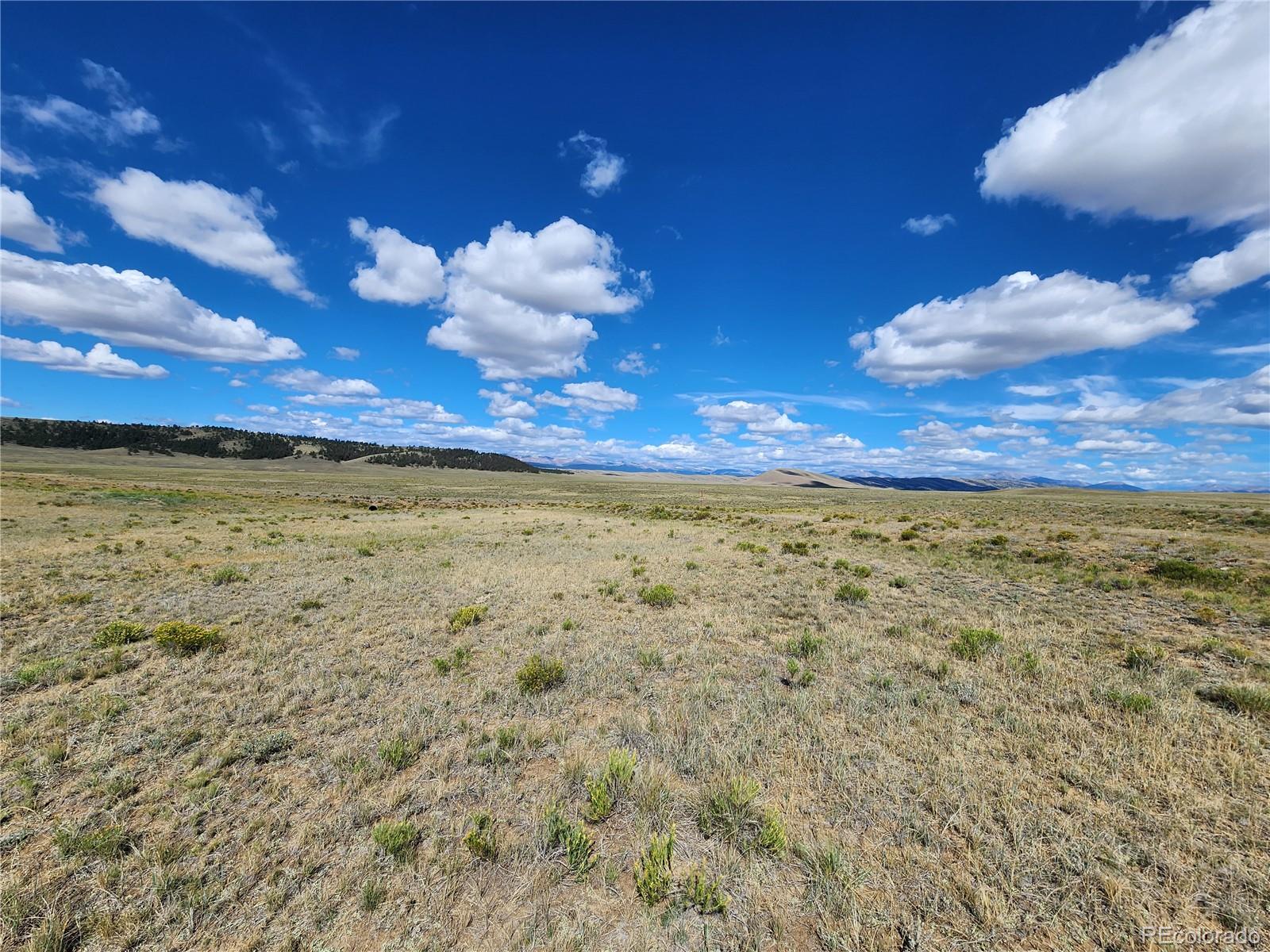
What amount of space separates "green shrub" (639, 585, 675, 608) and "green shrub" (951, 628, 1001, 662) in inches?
275

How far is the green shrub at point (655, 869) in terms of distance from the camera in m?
4.14

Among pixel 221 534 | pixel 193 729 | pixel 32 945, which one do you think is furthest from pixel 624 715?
pixel 221 534

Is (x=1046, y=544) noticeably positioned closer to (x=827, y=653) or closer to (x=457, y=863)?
(x=827, y=653)

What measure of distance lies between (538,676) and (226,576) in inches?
550

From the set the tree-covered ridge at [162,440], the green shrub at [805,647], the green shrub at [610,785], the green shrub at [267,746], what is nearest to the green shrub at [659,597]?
the green shrub at [805,647]

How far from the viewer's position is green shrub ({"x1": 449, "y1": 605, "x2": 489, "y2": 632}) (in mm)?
11477

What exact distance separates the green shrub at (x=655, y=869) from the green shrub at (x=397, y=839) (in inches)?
90.4

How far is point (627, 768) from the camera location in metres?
5.77

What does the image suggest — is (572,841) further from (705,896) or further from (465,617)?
(465,617)

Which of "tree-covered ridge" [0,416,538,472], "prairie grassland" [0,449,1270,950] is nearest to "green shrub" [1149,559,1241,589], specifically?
"prairie grassland" [0,449,1270,950]

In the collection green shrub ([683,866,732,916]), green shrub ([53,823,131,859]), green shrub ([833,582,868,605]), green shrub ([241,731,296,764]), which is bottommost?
green shrub ([241,731,296,764])

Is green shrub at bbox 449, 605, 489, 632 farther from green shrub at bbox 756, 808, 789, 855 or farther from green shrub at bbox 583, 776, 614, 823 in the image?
green shrub at bbox 756, 808, 789, 855

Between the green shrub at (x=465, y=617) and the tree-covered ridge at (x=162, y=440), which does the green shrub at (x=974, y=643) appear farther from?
the tree-covered ridge at (x=162, y=440)

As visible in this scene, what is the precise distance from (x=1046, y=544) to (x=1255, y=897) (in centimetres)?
2499
